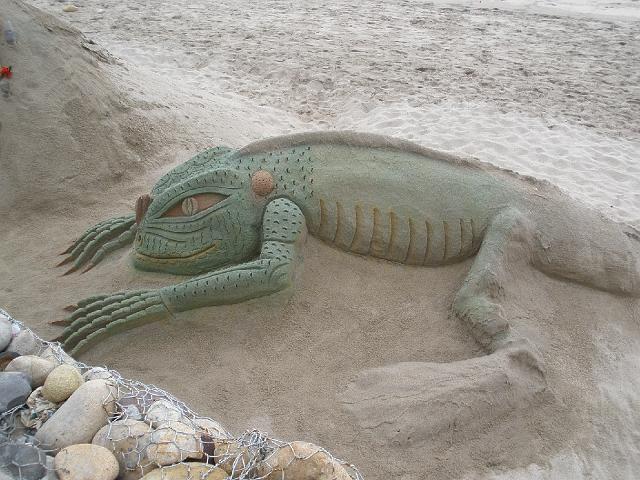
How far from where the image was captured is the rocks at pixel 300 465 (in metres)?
1.69

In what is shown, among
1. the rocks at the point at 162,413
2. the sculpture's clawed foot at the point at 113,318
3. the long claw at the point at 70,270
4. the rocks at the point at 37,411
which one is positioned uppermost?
the rocks at the point at 37,411

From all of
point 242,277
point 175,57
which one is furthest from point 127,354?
point 175,57

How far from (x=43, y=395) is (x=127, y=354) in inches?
37.9

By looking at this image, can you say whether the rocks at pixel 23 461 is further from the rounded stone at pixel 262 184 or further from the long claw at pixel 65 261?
the long claw at pixel 65 261

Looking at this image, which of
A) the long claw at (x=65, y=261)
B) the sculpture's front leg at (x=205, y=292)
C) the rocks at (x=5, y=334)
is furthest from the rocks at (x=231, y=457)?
the long claw at (x=65, y=261)

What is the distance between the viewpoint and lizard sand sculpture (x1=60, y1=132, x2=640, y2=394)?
2805 mm

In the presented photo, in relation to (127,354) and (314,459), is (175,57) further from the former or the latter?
(314,459)

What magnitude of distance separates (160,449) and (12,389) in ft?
1.66

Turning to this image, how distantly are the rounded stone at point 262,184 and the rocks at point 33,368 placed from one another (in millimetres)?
1374

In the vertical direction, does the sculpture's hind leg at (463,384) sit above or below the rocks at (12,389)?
below

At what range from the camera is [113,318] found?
276 cm

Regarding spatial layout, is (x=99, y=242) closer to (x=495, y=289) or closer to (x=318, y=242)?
(x=318, y=242)

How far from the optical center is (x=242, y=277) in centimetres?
274

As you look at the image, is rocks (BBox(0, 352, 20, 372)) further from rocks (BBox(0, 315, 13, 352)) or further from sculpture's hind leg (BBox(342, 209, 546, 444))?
sculpture's hind leg (BBox(342, 209, 546, 444))
